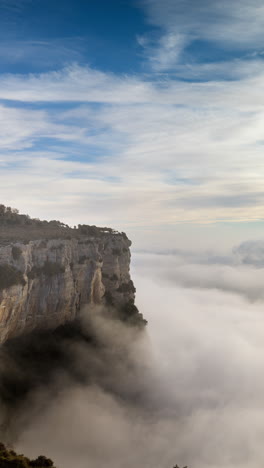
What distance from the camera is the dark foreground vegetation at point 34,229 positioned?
2484 inches

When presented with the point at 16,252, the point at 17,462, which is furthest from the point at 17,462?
the point at 16,252

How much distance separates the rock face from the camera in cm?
5044

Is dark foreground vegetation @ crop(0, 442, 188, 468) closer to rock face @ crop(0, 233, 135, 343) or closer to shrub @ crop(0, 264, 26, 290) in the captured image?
rock face @ crop(0, 233, 135, 343)

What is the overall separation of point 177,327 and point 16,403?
103840 millimetres

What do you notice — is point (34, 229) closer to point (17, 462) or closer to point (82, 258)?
point (82, 258)

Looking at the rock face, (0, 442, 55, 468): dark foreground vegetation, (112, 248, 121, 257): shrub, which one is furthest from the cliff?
(0, 442, 55, 468): dark foreground vegetation

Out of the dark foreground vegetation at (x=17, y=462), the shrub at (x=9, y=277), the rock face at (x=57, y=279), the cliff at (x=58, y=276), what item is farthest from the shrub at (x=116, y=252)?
the dark foreground vegetation at (x=17, y=462)

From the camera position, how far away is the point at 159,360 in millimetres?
90750

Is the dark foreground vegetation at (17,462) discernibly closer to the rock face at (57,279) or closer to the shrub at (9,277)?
the rock face at (57,279)

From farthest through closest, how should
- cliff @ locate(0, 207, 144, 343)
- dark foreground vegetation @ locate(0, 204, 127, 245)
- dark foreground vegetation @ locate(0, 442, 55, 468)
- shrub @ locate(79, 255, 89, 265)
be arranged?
1. shrub @ locate(79, 255, 89, 265)
2. dark foreground vegetation @ locate(0, 204, 127, 245)
3. cliff @ locate(0, 207, 144, 343)
4. dark foreground vegetation @ locate(0, 442, 55, 468)

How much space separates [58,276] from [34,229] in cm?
1348

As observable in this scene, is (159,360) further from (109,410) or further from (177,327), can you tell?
(177,327)

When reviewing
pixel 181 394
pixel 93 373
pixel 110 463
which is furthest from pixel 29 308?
pixel 181 394

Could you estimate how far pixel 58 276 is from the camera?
61188 mm
